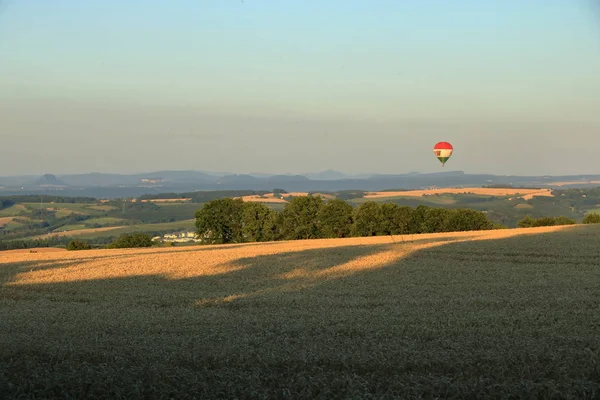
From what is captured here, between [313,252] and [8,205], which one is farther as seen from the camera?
[8,205]

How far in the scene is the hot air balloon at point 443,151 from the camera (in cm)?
5788

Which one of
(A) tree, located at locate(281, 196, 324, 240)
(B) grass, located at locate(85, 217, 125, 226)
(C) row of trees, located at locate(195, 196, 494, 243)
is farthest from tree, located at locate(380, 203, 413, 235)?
(B) grass, located at locate(85, 217, 125, 226)

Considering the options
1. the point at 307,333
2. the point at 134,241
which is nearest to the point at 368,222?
the point at 134,241

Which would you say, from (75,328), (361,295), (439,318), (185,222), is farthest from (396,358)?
(185,222)

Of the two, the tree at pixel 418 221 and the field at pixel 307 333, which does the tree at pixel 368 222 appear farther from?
the field at pixel 307 333

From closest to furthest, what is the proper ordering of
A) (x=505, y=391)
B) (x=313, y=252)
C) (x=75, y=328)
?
(x=505, y=391) → (x=75, y=328) → (x=313, y=252)

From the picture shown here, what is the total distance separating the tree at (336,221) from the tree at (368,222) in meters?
1.99

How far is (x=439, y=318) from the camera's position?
14.4 meters

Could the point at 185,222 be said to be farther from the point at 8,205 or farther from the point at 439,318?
the point at 439,318

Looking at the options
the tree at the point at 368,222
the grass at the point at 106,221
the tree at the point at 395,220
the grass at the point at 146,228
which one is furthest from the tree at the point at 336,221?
the grass at the point at 106,221

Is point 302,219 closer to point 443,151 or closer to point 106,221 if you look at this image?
point 443,151

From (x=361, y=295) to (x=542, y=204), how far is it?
10642 cm

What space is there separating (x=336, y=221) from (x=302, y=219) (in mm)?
4462

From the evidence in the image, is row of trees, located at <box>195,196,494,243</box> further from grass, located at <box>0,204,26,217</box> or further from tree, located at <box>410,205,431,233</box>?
grass, located at <box>0,204,26,217</box>
